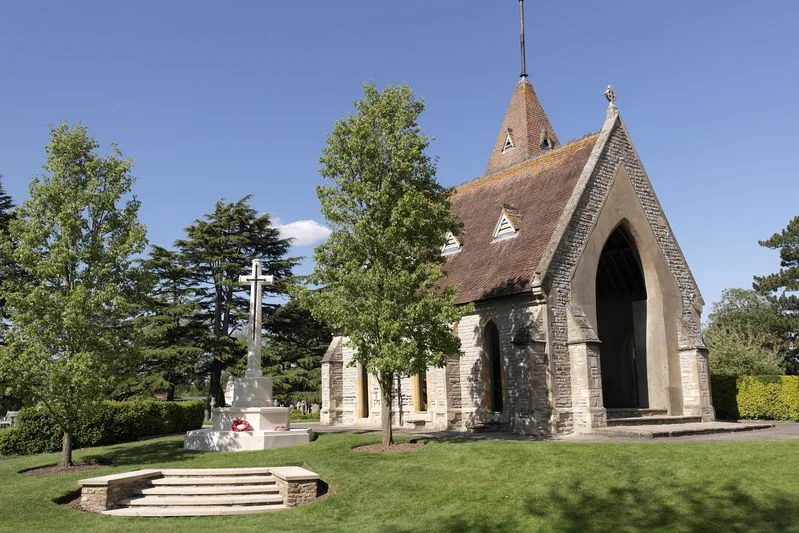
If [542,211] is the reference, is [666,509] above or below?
below

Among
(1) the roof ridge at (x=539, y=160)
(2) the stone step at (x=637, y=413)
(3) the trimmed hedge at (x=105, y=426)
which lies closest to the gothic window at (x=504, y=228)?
(1) the roof ridge at (x=539, y=160)

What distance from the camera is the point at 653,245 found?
25.0m

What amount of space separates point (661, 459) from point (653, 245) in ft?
42.7

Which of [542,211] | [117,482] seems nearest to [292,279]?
[542,211]

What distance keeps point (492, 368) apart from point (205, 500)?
500 inches

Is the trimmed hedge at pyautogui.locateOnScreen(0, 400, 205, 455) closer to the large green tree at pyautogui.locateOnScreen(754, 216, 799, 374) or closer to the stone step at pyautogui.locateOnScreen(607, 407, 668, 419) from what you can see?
the stone step at pyautogui.locateOnScreen(607, 407, 668, 419)

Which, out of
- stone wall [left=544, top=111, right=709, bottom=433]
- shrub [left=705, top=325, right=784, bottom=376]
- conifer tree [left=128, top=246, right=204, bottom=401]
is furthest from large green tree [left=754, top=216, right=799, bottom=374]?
conifer tree [left=128, top=246, right=204, bottom=401]

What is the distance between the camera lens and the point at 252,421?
20078mm

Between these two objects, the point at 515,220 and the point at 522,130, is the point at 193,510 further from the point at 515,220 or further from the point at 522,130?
the point at 522,130

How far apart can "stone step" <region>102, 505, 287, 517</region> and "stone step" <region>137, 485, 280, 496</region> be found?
2.20 ft

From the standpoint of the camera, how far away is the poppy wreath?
771 inches

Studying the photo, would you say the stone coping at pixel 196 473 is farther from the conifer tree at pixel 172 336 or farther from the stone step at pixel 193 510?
the conifer tree at pixel 172 336

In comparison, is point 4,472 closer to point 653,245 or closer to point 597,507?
point 597,507

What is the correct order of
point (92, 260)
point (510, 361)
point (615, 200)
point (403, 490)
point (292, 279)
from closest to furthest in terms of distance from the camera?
point (403, 490) → point (92, 260) → point (510, 361) → point (615, 200) → point (292, 279)
